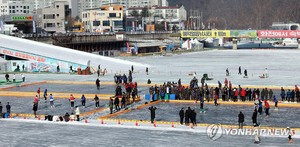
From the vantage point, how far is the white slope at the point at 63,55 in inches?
2579

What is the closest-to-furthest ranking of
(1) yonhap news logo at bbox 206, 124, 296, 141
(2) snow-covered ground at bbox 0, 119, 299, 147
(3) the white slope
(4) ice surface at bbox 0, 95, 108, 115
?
(2) snow-covered ground at bbox 0, 119, 299, 147, (1) yonhap news logo at bbox 206, 124, 296, 141, (4) ice surface at bbox 0, 95, 108, 115, (3) the white slope

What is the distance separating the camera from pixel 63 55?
223 feet

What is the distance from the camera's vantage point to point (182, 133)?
25312mm

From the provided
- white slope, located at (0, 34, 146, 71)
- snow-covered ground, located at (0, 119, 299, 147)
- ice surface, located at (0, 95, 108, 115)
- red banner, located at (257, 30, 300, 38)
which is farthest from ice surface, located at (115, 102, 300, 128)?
red banner, located at (257, 30, 300, 38)

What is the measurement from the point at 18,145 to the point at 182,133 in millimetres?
7696

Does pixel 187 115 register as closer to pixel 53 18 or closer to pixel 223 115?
pixel 223 115

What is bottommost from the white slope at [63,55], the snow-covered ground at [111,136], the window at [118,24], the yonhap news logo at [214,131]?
the snow-covered ground at [111,136]

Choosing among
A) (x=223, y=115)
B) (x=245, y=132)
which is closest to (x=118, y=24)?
(x=223, y=115)

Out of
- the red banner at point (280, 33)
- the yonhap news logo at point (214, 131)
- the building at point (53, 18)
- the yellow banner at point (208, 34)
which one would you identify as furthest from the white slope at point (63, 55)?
the building at point (53, 18)

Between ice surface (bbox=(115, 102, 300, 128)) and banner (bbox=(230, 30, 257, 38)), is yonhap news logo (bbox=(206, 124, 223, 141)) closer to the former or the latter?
ice surface (bbox=(115, 102, 300, 128))

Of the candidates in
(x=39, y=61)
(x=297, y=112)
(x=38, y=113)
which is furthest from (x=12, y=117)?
(x=39, y=61)

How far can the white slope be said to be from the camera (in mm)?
65500

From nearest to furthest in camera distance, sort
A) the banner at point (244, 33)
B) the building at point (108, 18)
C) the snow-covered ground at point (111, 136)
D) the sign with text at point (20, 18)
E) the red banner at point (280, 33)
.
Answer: the snow-covered ground at point (111, 136), the red banner at point (280, 33), the banner at point (244, 33), the sign with text at point (20, 18), the building at point (108, 18)

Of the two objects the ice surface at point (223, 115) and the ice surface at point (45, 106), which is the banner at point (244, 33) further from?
the ice surface at point (223, 115)
